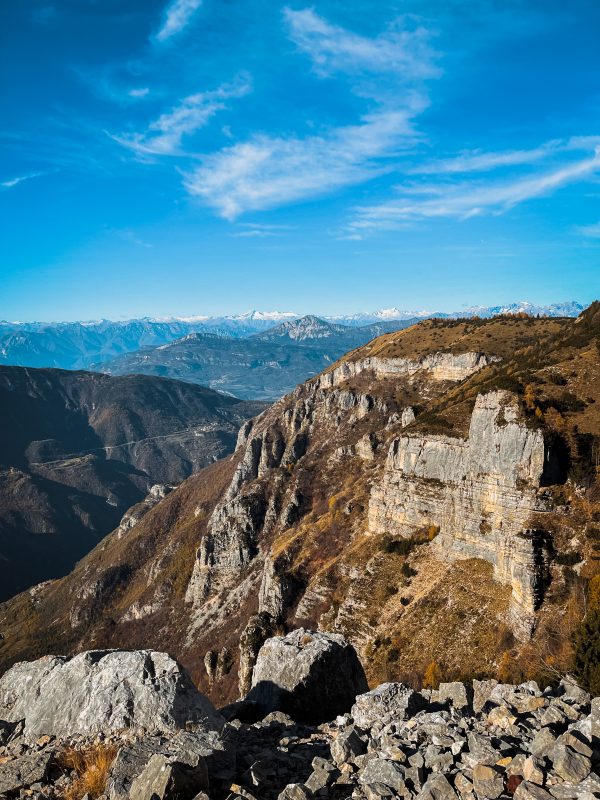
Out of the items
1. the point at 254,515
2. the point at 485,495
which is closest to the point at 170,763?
the point at 485,495

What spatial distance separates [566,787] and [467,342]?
491 feet

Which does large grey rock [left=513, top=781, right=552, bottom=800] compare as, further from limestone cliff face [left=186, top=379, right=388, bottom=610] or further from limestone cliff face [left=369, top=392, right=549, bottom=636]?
limestone cliff face [left=186, top=379, right=388, bottom=610]

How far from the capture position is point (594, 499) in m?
48.8

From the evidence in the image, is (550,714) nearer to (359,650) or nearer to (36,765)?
(36,765)

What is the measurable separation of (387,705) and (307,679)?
17.4ft

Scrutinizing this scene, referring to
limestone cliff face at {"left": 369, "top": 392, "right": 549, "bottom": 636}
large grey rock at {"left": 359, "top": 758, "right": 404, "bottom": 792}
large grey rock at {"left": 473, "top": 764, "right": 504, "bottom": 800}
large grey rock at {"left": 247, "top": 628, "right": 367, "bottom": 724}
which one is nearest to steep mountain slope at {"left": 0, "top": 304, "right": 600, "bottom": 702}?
limestone cliff face at {"left": 369, "top": 392, "right": 549, "bottom": 636}

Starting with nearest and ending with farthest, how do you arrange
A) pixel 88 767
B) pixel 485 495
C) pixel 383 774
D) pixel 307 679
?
pixel 383 774
pixel 88 767
pixel 307 679
pixel 485 495

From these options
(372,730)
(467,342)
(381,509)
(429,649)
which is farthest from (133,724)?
(467,342)

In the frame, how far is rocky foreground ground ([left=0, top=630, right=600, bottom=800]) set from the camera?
10.4 m

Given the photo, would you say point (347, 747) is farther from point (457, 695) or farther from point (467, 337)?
point (467, 337)

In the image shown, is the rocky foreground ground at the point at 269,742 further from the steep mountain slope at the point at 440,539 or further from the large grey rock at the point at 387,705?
the steep mountain slope at the point at 440,539

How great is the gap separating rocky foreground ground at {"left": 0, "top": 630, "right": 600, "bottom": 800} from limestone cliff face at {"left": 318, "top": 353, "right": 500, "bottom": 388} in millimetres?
121877

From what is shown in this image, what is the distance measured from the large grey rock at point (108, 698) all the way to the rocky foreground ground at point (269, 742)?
44mm

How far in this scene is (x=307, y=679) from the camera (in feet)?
70.2
